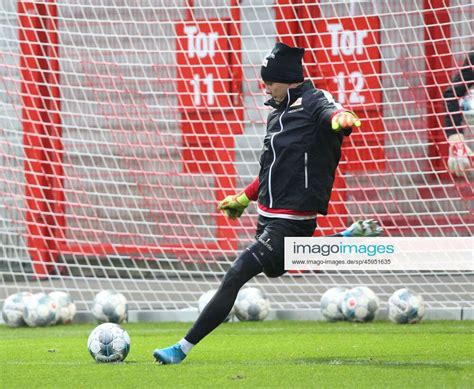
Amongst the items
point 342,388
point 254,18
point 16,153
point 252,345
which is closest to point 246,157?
point 254,18

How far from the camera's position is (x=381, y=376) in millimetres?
5715

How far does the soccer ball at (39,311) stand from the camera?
Result: 31.1 feet

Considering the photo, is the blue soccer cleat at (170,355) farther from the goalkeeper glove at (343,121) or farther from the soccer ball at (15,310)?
the soccer ball at (15,310)

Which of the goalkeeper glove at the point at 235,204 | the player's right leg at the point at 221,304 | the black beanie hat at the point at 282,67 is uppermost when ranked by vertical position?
the black beanie hat at the point at 282,67

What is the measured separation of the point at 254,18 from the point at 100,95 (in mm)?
2040

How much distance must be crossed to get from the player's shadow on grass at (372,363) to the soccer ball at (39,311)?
11.3ft

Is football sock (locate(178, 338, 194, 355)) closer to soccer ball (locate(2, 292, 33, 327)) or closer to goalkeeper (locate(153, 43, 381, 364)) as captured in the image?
goalkeeper (locate(153, 43, 381, 364))

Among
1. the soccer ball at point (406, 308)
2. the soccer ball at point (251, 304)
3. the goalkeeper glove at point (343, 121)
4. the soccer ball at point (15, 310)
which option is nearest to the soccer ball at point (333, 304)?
the soccer ball at point (406, 308)

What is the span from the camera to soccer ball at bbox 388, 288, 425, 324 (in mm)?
9086

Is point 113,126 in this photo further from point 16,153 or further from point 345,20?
point 345,20

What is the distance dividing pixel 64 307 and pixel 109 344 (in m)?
3.30

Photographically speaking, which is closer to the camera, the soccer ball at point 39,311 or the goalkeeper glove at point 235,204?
the goalkeeper glove at point 235,204

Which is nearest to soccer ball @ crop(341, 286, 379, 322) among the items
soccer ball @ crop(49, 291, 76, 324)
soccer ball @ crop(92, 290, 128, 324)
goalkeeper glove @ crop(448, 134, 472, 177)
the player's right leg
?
goalkeeper glove @ crop(448, 134, 472, 177)

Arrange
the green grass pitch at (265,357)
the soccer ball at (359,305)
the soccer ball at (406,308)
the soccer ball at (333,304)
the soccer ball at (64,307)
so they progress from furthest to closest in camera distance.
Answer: the soccer ball at (64,307) → the soccer ball at (333,304) → the soccer ball at (359,305) → the soccer ball at (406,308) → the green grass pitch at (265,357)
